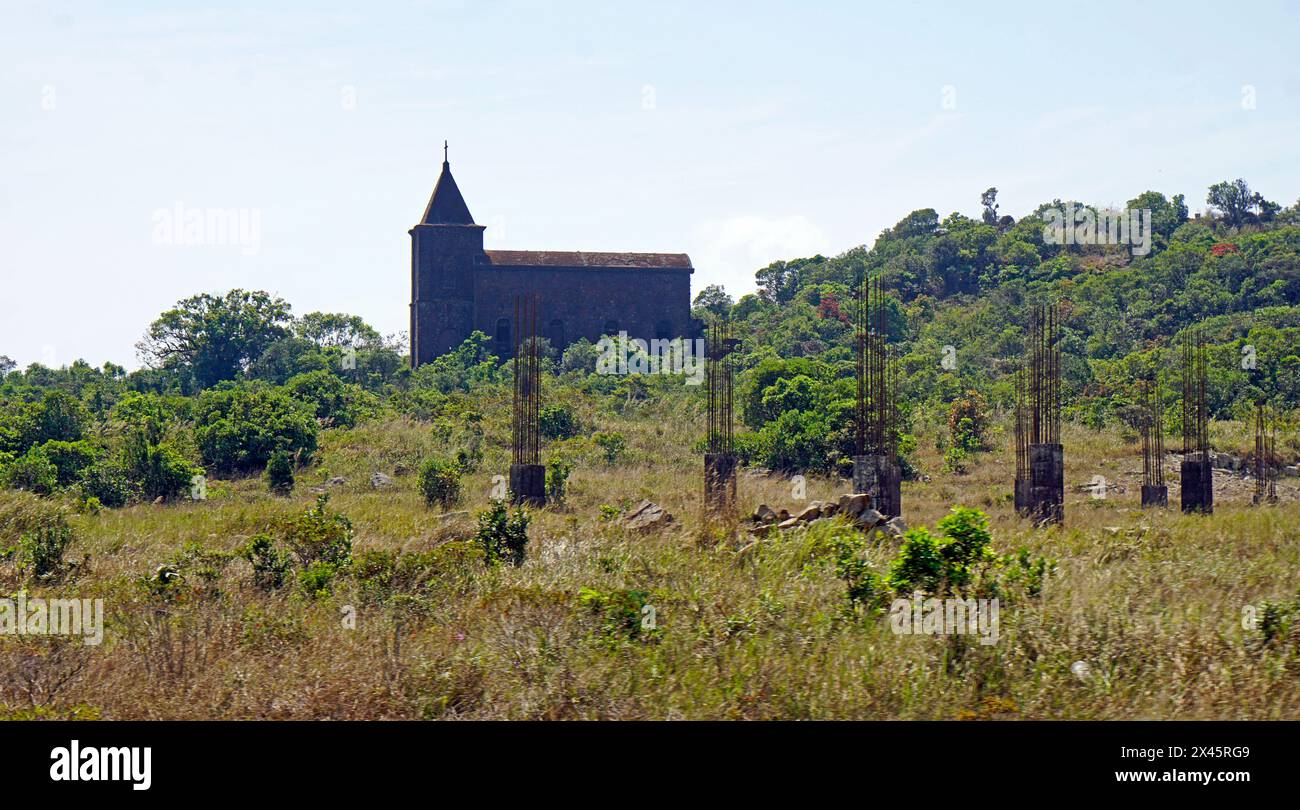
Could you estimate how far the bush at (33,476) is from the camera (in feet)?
65.9

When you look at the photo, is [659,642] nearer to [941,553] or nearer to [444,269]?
[941,553]

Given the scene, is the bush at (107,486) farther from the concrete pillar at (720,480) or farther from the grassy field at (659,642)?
the concrete pillar at (720,480)

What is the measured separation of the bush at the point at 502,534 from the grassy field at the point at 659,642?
186 millimetres

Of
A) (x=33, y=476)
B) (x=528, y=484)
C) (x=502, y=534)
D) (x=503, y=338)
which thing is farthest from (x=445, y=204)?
(x=502, y=534)

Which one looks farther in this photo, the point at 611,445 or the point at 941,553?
the point at 611,445

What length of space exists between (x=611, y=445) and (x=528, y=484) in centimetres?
867

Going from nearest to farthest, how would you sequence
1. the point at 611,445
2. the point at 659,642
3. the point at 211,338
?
the point at 659,642
the point at 611,445
the point at 211,338

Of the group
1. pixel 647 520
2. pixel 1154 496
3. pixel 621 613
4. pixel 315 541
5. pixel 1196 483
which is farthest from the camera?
pixel 1154 496

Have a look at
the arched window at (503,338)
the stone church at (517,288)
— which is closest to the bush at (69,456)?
the stone church at (517,288)

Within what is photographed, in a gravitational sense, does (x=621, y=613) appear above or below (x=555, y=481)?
below

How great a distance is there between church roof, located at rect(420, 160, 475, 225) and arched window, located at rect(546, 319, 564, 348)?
5470mm

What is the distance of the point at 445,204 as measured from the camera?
Answer: 4878 cm

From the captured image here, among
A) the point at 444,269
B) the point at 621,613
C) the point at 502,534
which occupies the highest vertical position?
the point at 444,269
